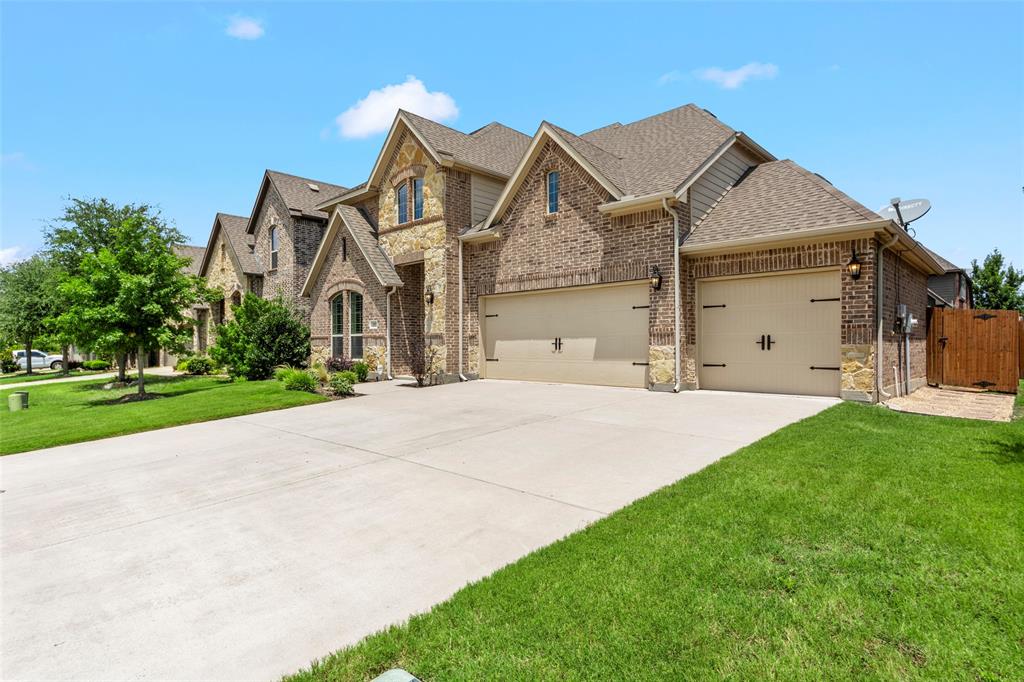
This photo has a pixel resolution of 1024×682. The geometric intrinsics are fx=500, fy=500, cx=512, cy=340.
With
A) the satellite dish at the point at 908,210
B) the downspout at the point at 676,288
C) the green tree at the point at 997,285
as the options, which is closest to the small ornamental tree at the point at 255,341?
the downspout at the point at 676,288

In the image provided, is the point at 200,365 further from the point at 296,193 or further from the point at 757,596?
the point at 757,596

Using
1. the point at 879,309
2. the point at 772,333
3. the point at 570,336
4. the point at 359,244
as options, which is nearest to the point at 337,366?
the point at 359,244

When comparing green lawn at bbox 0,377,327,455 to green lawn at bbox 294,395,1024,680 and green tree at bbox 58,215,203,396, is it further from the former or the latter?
green lawn at bbox 294,395,1024,680

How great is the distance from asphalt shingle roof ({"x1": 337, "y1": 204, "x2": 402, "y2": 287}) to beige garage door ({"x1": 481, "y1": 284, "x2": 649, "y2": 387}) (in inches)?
139

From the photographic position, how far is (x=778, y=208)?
11.4m

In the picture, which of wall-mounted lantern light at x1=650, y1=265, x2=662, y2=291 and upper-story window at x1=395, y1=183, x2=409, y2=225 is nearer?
wall-mounted lantern light at x1=650, y1=265, x2=662, y2=291

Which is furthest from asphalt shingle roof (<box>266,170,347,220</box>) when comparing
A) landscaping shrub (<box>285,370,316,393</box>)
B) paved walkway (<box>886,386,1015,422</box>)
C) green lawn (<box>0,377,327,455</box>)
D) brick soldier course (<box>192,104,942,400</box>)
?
paved walkway (<box>886,386,1015,422</box>)

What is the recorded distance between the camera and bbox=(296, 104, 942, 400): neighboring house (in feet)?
33.7

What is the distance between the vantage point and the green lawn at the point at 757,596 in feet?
8.07

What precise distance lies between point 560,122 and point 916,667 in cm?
1501

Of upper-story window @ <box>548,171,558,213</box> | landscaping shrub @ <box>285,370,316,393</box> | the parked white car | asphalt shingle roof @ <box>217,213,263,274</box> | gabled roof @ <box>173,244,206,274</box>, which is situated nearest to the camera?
landscaping shrub @ <box>285,370,316,393</box>

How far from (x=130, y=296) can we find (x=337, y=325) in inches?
246

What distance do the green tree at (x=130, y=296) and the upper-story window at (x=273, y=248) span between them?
7.43m

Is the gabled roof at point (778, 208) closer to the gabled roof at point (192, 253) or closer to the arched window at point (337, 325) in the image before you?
the arched window at point (337, 325)
